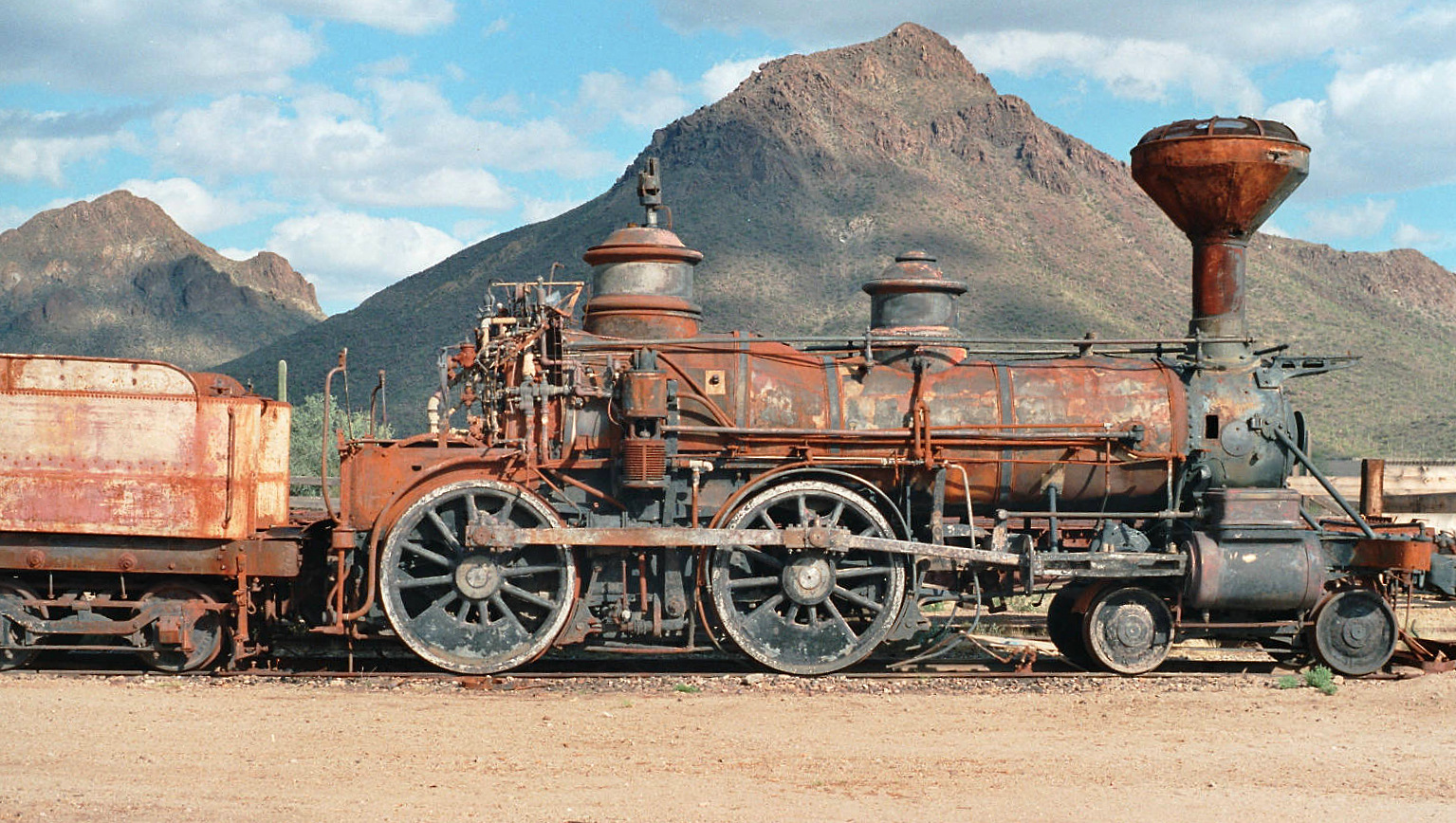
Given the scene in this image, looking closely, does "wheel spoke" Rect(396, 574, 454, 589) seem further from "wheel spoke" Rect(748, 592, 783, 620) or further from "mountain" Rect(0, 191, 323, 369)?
"mountain" Rect(0, 191, 323, 369)

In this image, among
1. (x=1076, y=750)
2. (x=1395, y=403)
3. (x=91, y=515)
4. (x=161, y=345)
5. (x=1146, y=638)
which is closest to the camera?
(x=1076, y=750)

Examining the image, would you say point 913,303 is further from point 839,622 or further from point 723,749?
point 723,749

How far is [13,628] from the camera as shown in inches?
442

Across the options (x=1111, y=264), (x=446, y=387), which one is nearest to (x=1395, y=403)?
(x=1111, y=264)

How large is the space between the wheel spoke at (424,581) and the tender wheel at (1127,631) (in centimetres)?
539

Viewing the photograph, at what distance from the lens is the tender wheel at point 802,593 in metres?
11.5

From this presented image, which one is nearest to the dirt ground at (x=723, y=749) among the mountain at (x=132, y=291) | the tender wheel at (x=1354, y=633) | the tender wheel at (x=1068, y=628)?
the tender wheel at (x=1354, y=633)

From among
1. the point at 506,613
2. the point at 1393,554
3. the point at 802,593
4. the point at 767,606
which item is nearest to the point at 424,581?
the point at 506,613

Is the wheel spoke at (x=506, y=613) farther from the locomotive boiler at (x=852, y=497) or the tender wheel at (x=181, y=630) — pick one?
the tender wheel at (x=181, y=630)

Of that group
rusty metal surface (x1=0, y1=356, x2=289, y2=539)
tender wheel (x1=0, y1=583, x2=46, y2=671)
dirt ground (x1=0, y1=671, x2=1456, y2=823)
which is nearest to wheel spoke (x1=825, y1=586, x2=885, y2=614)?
dirt ground (x1=0, y1=671, x2=1456, y2=823)

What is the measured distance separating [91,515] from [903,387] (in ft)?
22.1

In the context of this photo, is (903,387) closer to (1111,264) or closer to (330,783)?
(330,783)

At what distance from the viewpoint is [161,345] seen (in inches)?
3002

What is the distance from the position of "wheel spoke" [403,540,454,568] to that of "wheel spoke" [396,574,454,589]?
0.11 m
